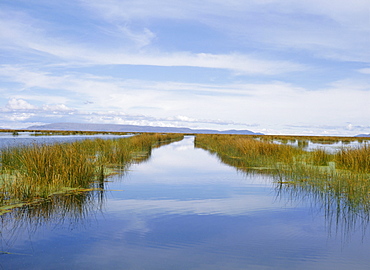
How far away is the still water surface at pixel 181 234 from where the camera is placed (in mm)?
4004

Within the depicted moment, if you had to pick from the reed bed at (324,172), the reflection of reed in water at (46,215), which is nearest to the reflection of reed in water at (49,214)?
the reflection of reed in water at (46,215)

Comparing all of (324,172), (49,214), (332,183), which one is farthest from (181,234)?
(324,172)

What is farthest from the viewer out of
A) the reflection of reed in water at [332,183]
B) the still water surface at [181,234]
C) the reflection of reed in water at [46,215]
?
the reflection of reed in water at [332,183]

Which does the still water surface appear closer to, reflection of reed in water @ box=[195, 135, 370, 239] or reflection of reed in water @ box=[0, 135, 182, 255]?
reflection of reed in water @ box=[0, 135, 182, 255]

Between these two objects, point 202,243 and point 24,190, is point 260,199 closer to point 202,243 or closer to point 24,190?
point 202,243

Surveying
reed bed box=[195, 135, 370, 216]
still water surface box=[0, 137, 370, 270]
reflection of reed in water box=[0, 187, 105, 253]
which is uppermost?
reed bed box=[195, 135, 370, 216]

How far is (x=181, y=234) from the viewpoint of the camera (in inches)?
194

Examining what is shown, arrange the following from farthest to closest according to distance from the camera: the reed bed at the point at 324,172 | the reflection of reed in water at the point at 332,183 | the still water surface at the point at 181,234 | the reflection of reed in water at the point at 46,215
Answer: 1. the reed bed at the point at 324,172
2. the reflection of reed in water at the point at 332,183
3. the reflection of reed in water at the point at 46,215
4. the still water surface at the point at 181,234

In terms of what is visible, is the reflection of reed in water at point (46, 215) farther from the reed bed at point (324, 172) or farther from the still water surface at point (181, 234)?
the reed bed at point (324, 172)

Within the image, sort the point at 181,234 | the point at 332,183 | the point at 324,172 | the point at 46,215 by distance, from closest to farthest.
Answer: the point at 181,234 → the point at 46,215 → the point at 332,183 → the point at 324,172

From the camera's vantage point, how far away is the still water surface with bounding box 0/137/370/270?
4004mm

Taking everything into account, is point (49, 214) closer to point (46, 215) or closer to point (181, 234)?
point (46, 215)

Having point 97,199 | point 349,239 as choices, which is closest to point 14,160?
point 97,199

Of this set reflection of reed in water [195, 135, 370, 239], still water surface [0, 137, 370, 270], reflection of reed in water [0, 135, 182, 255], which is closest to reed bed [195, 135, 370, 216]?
reflection of reed in water [195, 135, 370, 239]
